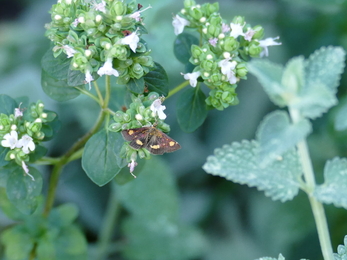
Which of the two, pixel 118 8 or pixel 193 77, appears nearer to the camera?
pixel 118 8

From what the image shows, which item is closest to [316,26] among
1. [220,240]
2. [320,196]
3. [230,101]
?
[220,240]

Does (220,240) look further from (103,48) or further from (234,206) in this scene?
(103,48)

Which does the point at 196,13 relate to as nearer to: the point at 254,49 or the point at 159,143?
the point at 254,49

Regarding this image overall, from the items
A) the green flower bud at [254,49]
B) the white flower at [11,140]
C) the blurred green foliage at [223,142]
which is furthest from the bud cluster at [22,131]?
the blurred green foliage at [223,142]

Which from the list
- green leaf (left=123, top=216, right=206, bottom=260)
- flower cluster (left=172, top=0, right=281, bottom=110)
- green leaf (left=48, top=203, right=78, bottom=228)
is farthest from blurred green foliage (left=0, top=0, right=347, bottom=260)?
flower cluster (left=172, top=0, right=281, bottom=110)

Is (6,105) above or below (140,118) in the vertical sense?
below

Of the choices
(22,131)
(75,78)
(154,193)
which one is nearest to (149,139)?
(75,78)
